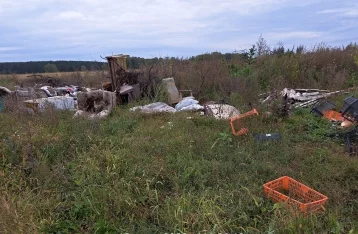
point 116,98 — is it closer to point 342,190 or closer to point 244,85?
point 244,85

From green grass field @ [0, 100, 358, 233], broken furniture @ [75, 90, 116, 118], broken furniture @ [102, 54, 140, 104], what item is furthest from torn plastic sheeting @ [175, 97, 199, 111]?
broken furniture @ [75, 90, 116, 118]

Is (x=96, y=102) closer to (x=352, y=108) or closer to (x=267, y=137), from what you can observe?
(x=267, y=137)

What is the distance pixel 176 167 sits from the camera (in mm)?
4180

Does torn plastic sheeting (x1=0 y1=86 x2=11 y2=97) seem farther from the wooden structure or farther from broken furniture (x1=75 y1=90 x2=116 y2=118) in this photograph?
the wooden structure

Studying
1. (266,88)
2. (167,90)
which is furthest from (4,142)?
(266,88)

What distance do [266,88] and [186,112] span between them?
10.3ft

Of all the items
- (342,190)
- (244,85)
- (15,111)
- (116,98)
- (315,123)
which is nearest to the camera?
(342,190)

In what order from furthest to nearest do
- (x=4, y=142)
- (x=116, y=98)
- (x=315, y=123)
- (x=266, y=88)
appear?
(x=266, y=88) → (x=116, y=98) → (x=315, y=123) → (x=4, y=142)

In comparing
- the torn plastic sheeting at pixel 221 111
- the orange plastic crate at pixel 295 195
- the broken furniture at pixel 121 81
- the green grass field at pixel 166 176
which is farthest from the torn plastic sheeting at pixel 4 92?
the orange plastic crate at pixel 295 195

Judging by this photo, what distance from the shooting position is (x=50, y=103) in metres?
7.07

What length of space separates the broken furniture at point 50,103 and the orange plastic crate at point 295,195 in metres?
5.15

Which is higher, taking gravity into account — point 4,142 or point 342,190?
point 4,142

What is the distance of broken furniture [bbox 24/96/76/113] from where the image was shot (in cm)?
692

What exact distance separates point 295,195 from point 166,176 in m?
1.55
